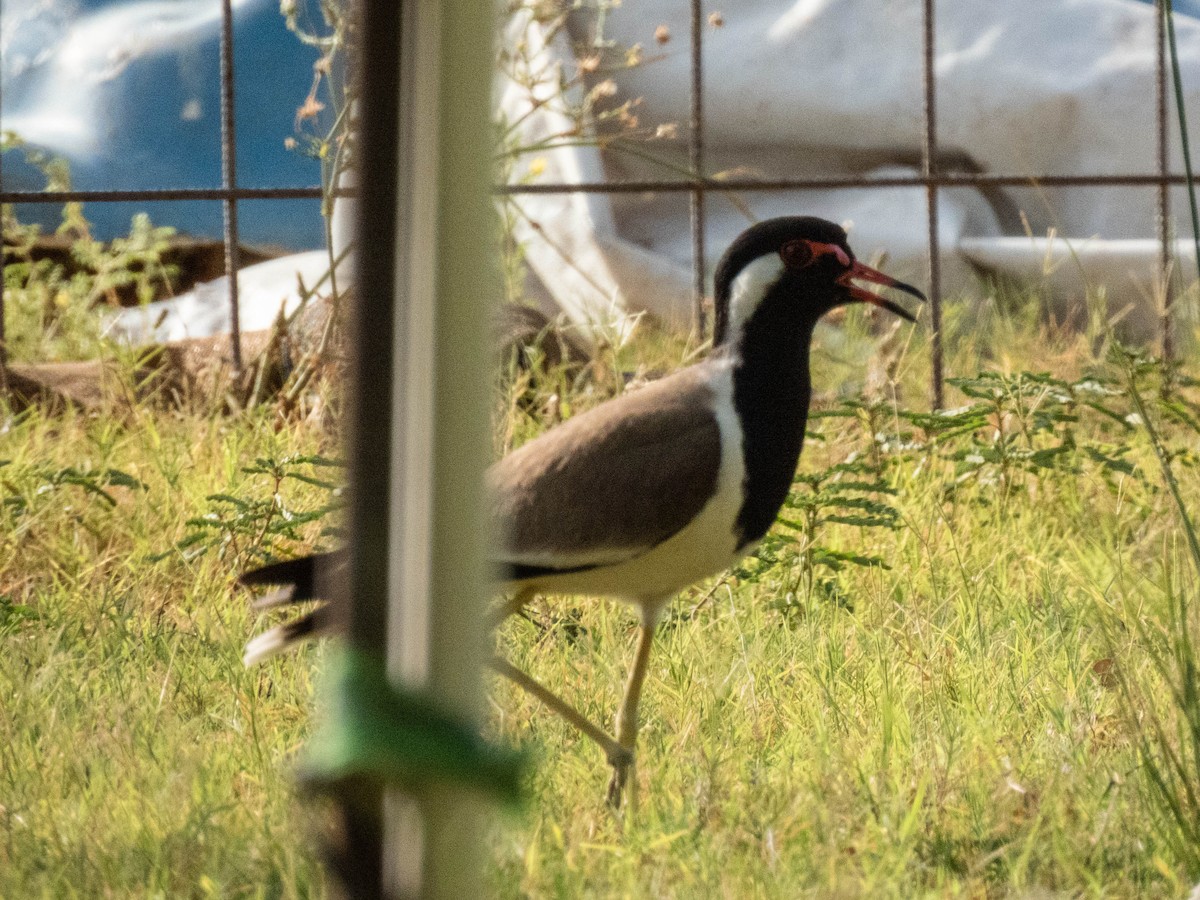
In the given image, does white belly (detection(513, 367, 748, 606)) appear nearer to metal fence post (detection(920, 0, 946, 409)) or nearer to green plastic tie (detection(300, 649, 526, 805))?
green plastic tie (detection(300, 649, 526, 805))

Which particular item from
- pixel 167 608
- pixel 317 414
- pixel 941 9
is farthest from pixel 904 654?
pixel 941 9

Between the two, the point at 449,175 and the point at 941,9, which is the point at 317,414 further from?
the point at 941,9

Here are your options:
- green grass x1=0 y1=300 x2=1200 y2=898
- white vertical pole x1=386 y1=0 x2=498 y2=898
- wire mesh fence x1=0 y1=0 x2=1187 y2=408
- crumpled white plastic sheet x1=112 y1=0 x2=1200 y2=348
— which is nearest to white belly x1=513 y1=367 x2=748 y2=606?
green grass x1=0 y1=300 x2=1200 y2=898

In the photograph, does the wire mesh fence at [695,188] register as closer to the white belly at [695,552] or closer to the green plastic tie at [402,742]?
the white belly at [695,552]

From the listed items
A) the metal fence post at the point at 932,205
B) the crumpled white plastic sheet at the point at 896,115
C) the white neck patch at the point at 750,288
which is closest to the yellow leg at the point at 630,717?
the white neck patch at the point at 750,288

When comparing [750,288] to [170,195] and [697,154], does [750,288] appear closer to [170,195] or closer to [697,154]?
[697,154]

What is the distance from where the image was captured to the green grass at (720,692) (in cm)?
173

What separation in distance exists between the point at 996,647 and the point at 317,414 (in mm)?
1835

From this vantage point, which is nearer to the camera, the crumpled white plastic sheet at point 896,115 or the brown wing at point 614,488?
the brown wing at point 614,488

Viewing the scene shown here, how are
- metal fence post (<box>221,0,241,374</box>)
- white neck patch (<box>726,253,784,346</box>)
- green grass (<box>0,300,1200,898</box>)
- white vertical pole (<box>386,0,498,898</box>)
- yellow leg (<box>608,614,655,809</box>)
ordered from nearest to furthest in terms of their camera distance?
white vertical pole (<box>386,0,498,898</box>)
green grass (<box>0,300,1200,898</box>)
yellow leg (<box>608,614,655,809</box>)
white neck patch (<box>726,253,784,346</box>)
metal fence post (<box>221,0,241,374</box>)

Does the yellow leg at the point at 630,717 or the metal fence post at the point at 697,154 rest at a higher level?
the metal fence post at the point at 697,154

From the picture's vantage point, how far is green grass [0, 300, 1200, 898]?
173 centimetres

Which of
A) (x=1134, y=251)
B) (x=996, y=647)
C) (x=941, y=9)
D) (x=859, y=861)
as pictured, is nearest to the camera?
(x=859, y=861)

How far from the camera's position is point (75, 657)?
2.58 m
